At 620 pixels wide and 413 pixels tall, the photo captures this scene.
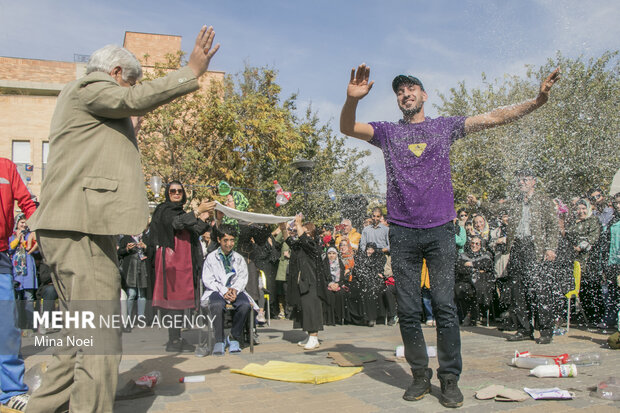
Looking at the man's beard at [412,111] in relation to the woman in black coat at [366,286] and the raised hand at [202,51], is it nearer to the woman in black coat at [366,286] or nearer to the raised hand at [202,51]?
the raised hand at [202,51]

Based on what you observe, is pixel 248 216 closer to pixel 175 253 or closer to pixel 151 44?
pixel 175 253

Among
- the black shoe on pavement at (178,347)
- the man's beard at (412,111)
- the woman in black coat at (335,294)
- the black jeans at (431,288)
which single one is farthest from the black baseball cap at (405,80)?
the woman in black coat at (335,294)

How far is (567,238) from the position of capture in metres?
8.33

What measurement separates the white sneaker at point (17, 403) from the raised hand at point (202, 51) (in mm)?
2634

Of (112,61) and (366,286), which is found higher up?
(112,61)

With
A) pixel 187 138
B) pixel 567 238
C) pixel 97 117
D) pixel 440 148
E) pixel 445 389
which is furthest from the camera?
pixel 187 138

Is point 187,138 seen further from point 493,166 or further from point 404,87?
point 404,87

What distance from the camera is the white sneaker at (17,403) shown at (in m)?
3.50

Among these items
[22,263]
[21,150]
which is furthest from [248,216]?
[21,150]

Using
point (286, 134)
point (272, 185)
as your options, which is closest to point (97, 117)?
point (286, 134)

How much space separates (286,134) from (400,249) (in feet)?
54.1

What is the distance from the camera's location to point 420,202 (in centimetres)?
399

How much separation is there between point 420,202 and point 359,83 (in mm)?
1068

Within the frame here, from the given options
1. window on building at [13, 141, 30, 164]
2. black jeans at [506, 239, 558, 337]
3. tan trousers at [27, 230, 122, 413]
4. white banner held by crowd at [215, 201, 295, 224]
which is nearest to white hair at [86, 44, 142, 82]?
tan trousers at [27, 230, 122, 413]
